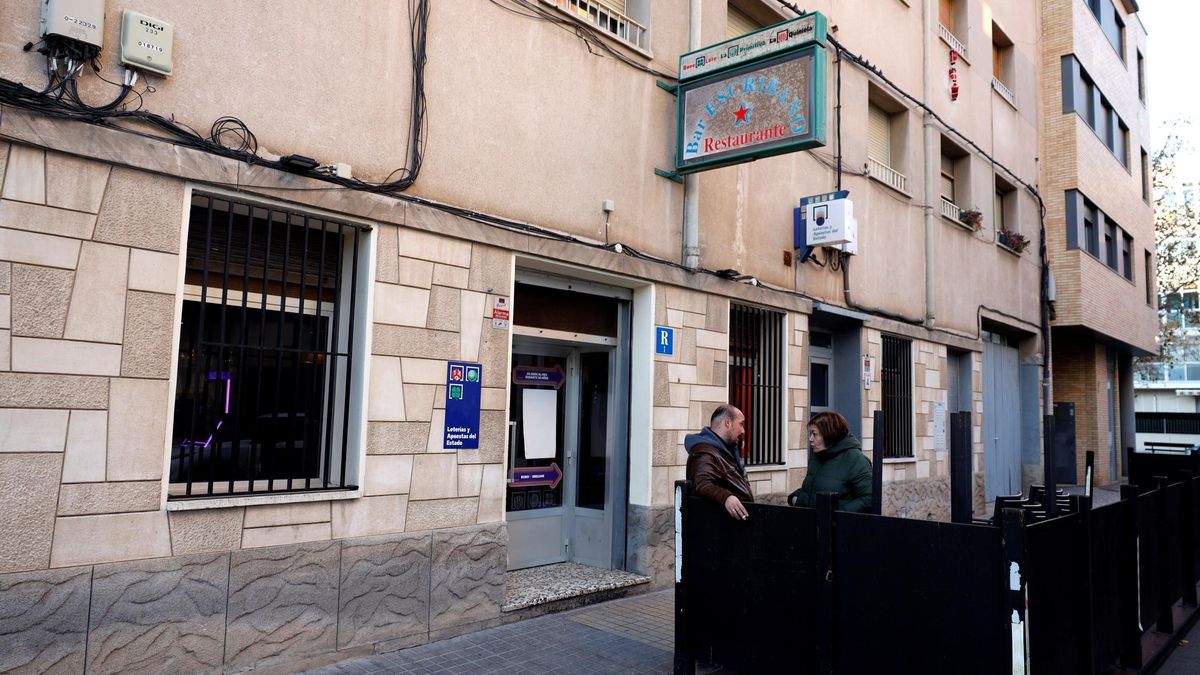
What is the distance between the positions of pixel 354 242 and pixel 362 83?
42.4 inches

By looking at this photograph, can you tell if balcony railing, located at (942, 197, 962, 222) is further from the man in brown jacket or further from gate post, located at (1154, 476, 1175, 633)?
the man in brown jacket

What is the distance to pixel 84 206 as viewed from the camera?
446cm

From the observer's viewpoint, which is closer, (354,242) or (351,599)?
(351,599)

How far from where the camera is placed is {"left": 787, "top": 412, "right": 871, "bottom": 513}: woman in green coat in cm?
560

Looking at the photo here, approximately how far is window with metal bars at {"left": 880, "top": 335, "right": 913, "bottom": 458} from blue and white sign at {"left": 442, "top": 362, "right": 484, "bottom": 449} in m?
7.38

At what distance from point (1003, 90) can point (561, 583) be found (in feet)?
45.7

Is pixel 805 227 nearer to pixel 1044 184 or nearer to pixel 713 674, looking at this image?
pixel 713 674

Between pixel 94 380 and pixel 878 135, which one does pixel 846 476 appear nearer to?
pixel 94 380

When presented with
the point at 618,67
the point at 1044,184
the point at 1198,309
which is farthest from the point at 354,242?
the point at 1198,309

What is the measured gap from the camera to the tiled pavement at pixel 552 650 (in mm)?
5348

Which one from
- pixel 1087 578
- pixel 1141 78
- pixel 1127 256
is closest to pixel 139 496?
pixel 1087 578

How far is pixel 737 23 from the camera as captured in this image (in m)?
10.1

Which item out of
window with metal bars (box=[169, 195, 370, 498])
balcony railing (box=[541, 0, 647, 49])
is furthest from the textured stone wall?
balcony railing (box=[541, 0, 647, 49])

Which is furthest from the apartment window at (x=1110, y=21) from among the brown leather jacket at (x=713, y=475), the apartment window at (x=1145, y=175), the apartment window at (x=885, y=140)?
the brown leather jacket at (x=713, y=475)
